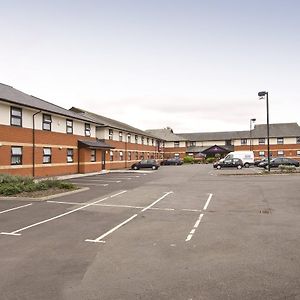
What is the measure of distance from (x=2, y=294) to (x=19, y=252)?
2443mm

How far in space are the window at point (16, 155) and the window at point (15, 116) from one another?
197 centimetres

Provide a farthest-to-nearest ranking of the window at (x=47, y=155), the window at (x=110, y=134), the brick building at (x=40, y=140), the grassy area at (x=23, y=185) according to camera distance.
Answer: the window at (x=110, y=134), the window at (x=47, y=155), the brick building at (x=40, y=140), the grassy area at (x=23, y=185)

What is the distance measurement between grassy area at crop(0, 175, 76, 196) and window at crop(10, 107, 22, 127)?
24.3 ft

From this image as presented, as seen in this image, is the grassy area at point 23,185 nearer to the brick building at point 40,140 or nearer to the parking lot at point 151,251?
the parking lot at point 151,251

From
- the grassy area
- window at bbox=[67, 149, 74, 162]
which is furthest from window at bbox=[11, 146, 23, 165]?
window at bbox=[67, 149, 74, 162]

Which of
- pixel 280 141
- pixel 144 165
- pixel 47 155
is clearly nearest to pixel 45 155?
pixel 47 155

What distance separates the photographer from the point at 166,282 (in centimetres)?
582

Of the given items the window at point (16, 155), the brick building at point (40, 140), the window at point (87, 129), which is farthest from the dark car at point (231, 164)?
the window at point (16, 155)

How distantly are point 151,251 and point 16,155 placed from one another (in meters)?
21.1

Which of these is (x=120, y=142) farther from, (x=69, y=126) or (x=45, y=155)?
(x=45, y=155)

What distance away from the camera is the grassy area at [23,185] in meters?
17.4

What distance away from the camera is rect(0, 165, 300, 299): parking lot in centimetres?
Answer: 556

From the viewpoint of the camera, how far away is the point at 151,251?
7723 millimetres

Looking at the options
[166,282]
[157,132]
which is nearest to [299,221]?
[166,282]
